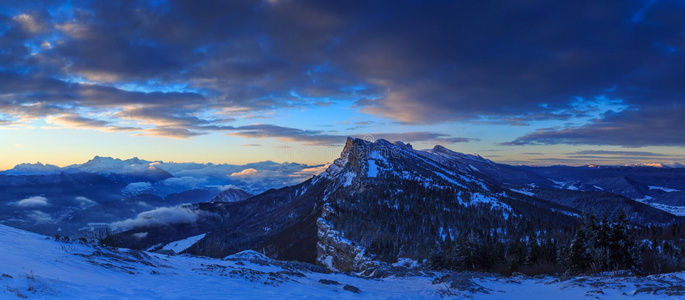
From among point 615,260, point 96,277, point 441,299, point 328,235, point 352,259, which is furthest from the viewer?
point 328,235

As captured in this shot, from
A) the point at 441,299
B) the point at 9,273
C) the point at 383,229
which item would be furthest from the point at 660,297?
the point at 383,229

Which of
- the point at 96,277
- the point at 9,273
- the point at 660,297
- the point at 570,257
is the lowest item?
the point at 570,257

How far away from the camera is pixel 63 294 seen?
17.8 metres

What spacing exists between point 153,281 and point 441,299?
24.7 metres

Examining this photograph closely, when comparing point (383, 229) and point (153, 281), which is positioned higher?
point (153, 281)

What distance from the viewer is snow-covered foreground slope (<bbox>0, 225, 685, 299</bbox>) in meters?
19.8

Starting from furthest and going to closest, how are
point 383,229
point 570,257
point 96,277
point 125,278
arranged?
point 383,229
point 570,257
point 125,278
point 96,277

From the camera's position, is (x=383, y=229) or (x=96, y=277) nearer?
(x=96, y=277)

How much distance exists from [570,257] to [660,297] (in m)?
35.1

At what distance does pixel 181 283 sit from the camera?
87.8ft

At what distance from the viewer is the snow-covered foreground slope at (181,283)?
1977 centimetres

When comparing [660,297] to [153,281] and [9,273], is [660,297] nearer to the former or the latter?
[153,281]

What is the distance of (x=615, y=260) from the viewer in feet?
175

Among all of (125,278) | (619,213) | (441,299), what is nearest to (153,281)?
(125,278)
